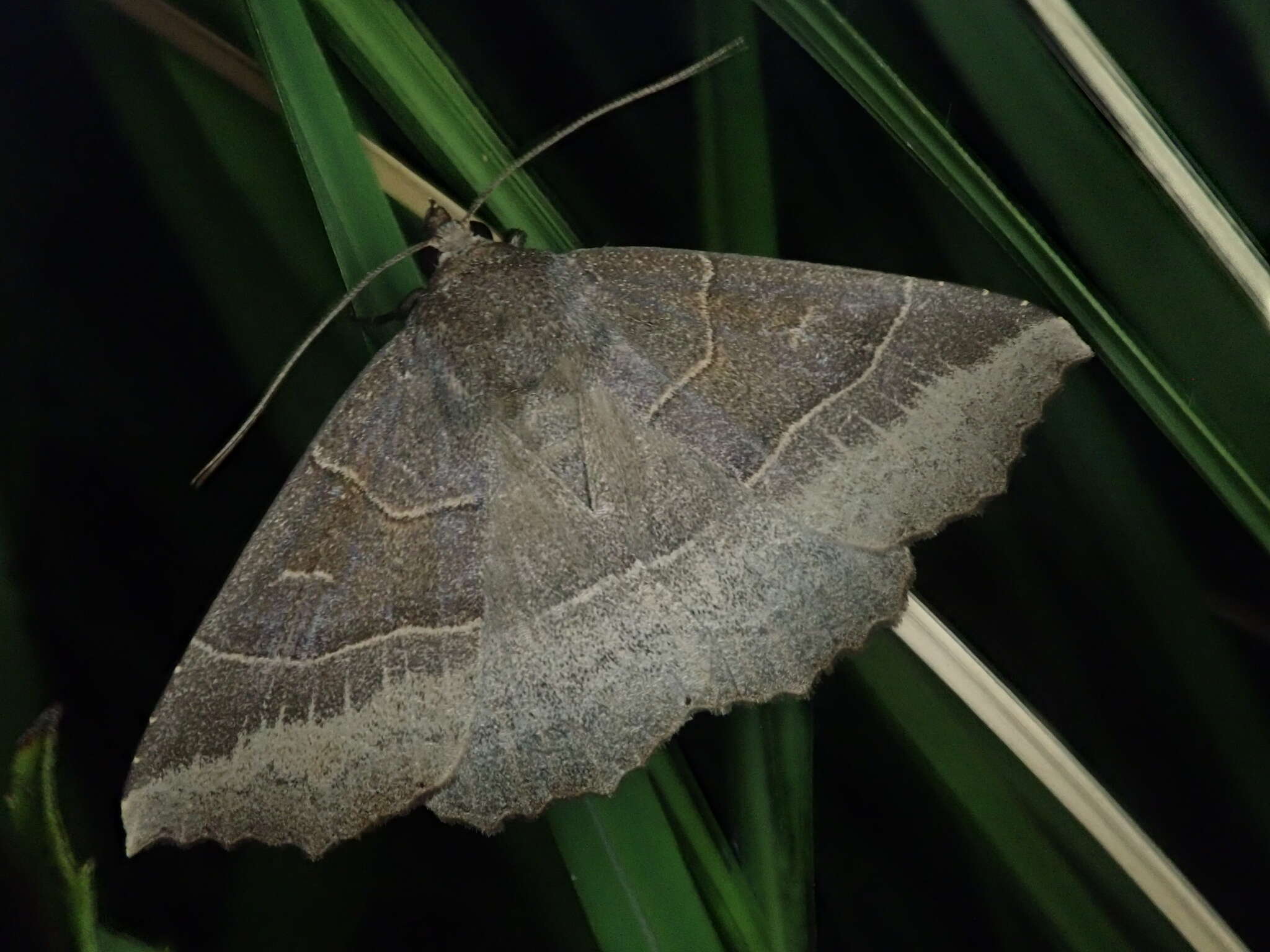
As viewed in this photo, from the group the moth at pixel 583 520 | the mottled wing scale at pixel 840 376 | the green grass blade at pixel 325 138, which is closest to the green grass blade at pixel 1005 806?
the moth at pixel 583 520

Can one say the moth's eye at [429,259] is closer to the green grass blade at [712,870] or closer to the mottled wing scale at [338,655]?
the mottled wing scale at [338,655]

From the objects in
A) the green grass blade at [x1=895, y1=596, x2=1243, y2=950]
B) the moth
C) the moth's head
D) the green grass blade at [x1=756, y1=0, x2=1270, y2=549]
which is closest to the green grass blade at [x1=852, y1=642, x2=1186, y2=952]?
the green grass blade at [x1=895, y1=596, x2=1243, y2=950]

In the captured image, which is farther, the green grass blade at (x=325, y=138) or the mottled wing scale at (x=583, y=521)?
the green grass blade at (x=325, y=138)

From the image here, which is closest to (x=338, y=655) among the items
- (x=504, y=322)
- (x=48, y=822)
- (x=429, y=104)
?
(x=48, y=822)

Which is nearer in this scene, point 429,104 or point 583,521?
point 583,521

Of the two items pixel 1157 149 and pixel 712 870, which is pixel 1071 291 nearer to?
pixel 1157 149

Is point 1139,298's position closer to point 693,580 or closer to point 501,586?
point 693,580

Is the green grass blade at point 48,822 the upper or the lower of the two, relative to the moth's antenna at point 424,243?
lower

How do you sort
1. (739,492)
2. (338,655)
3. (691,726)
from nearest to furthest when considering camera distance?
(338,655)
(739,492)
(691,726)
